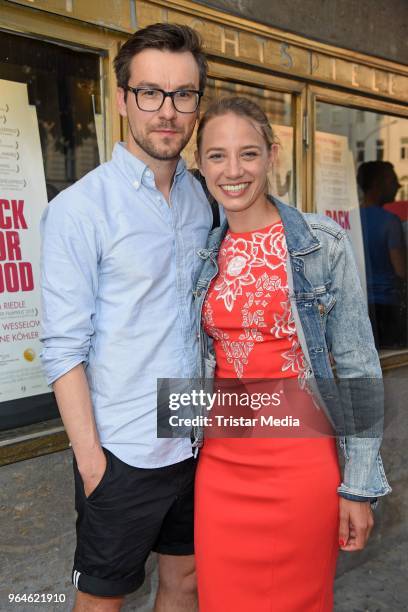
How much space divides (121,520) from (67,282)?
30.6 inches

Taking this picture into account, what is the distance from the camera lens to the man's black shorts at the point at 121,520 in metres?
2.10

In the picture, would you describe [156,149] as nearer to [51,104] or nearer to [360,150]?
[51,104]

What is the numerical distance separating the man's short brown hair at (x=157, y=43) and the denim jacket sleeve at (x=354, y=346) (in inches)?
31.3

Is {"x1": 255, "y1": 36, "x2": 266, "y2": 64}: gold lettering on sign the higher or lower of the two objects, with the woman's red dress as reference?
higher

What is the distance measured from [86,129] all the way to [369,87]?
2128 mm

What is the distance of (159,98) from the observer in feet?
7.03

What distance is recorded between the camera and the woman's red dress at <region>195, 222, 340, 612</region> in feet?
6.78

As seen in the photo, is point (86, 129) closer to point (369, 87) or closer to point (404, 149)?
point (369, 87)

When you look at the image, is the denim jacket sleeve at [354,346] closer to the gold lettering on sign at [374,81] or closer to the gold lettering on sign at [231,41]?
→ the gold lettering on sign at [231,41]

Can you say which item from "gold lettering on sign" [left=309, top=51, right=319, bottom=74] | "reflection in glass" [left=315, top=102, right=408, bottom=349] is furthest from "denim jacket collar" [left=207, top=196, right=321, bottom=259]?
"reflection in glass" [left=315, top=102, right=408, bottom=349]

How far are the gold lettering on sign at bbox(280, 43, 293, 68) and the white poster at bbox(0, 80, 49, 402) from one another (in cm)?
156

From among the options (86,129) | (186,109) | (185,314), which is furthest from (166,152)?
(86,129)

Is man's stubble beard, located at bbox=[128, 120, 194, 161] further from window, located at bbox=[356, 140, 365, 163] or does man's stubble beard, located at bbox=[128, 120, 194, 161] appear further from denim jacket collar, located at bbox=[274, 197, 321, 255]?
window, located at bbox=[356, 140, 365, 163]

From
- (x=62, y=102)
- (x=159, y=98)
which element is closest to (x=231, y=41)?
(x=62, y=102)
